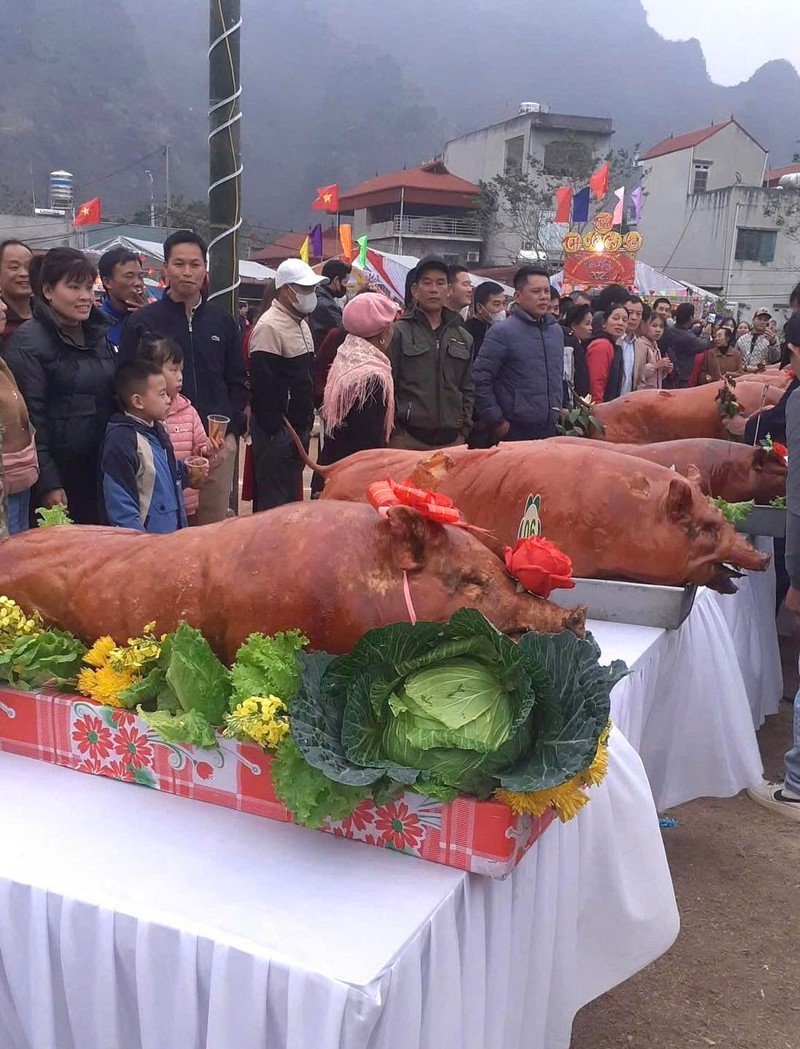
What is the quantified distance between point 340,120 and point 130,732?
111 meters

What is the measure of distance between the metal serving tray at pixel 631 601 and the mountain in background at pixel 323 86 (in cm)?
6492

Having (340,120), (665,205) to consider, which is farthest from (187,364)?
(340,120)

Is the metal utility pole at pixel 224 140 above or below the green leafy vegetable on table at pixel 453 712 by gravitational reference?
above

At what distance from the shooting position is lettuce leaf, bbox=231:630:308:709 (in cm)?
114

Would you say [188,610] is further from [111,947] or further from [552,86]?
[552,86]

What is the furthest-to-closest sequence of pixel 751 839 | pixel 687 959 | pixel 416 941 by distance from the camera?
1. pixel 751 839
2. pixel 687 959
3. pixel 416 941

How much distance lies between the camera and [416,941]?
3.12 ft

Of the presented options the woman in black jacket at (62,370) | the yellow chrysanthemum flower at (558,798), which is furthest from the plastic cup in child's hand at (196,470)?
the yellow chrysanthemum flower at (558,798)

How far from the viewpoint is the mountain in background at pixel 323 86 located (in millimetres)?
75062

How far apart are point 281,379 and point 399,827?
2.88m

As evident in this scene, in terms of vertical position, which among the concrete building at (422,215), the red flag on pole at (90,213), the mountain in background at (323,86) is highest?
the mountain in background at (323,86)

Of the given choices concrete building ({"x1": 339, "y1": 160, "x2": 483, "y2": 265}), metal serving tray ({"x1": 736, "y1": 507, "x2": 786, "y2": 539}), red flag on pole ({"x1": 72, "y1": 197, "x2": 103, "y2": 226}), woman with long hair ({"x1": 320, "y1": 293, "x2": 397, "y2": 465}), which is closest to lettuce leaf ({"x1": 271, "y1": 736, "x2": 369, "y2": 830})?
metal serving tray ({"x1": 736, "y1": 507, "x2": 786, "y2": 539})

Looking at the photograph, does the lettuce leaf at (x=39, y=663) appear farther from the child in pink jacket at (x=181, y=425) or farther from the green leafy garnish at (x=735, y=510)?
the green leafy garnish at (x=735, y=510)

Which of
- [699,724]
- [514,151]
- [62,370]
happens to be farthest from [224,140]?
[514,151]
